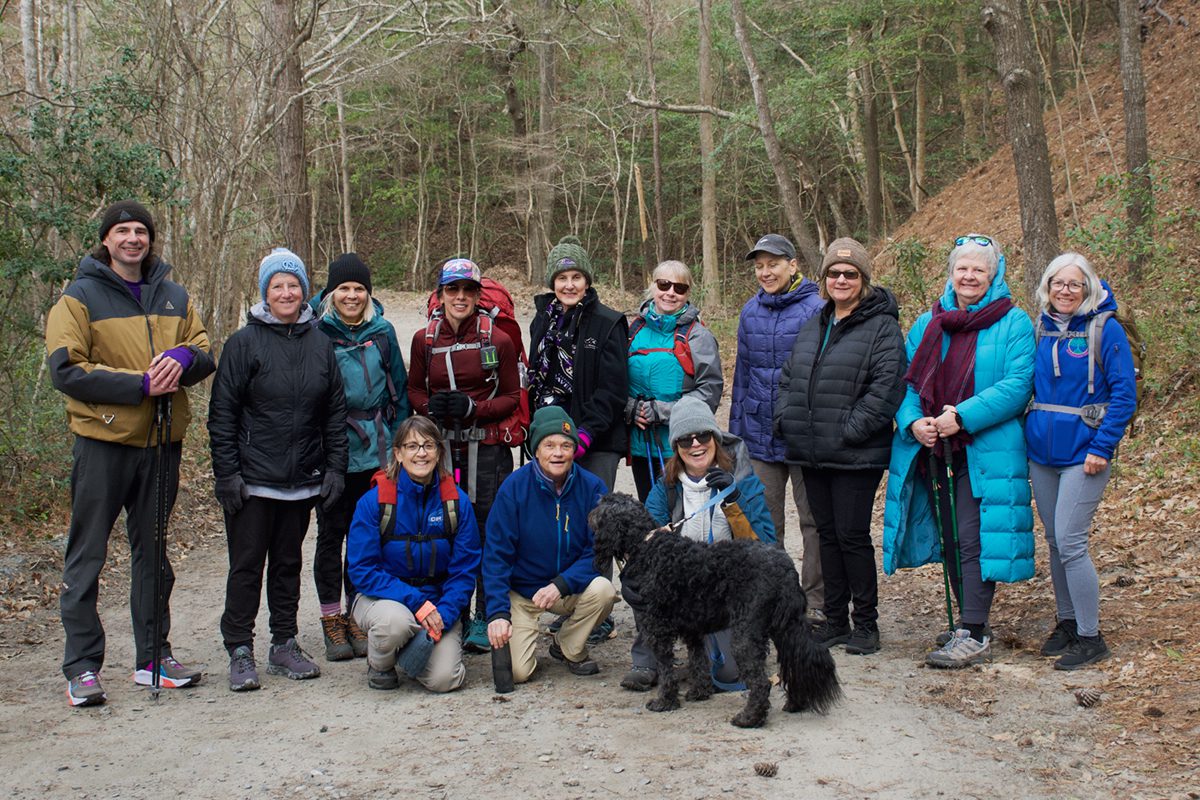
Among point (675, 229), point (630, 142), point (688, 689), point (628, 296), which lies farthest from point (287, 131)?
point (675, 229)

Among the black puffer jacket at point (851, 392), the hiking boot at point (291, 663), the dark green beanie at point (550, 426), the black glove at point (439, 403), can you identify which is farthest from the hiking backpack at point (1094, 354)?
the hiking boot at point (291, 663)

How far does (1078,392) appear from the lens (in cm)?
486

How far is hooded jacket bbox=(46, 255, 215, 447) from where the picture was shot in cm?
483

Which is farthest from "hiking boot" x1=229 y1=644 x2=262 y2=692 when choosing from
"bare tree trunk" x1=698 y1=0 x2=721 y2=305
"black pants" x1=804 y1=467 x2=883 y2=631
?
"bare tree trunk" x1=698 y1=0 x2=721 y2=305

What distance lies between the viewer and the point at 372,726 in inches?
181

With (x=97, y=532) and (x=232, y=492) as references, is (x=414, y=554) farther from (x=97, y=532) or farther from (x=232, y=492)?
(x=97, y=532)

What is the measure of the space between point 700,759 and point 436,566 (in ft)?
6.31

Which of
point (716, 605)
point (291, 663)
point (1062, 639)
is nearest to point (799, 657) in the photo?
point (716, 605)

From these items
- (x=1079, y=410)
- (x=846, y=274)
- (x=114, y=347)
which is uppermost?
(x=846, y=274)

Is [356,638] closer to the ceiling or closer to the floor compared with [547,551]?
closer to the floor

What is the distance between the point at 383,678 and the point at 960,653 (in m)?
2.94

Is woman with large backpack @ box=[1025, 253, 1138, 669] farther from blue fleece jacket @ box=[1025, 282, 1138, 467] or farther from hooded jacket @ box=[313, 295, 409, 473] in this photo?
hooded jacket @ box=[313, 295, 409, 473]

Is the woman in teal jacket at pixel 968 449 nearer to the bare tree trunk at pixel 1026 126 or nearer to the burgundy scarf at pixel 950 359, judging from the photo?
the burgundy scarf at pixel 950 359

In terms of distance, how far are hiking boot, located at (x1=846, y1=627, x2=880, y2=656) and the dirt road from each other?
65 millimetres
